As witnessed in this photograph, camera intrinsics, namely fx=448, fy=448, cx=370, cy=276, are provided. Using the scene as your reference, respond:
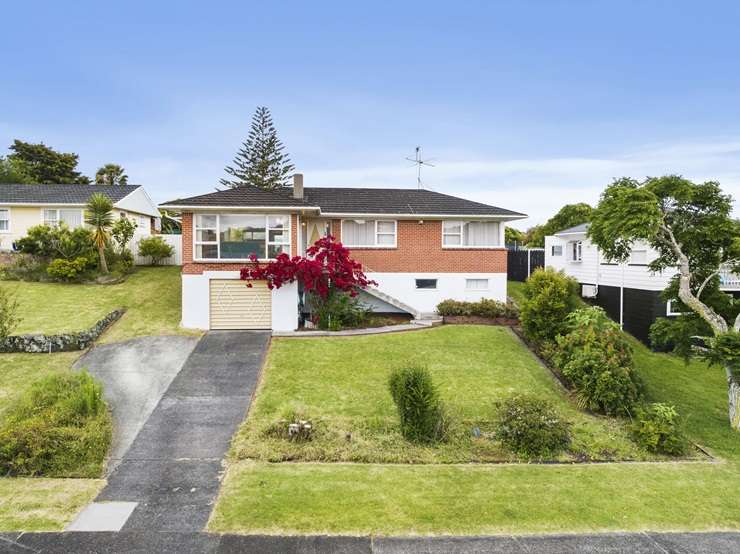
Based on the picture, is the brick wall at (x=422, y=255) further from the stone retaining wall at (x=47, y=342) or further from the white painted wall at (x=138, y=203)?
the white painted wall at (x=138, y=203)

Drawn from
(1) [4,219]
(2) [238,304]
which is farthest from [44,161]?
(2) [238,304]

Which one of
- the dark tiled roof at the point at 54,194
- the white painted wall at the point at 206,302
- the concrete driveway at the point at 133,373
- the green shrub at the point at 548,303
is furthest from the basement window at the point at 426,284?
the dark tiled roof at the point at 54,194

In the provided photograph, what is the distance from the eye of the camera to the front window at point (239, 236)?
57.8ft

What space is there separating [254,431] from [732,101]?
75.7 ft

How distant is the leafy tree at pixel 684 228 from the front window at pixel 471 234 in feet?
28.3

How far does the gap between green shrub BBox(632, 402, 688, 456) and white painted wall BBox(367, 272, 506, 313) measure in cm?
1085

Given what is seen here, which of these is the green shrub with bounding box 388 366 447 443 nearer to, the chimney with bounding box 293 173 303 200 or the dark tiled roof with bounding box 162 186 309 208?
the dark tiled roof with bounding box 162 186 309 208

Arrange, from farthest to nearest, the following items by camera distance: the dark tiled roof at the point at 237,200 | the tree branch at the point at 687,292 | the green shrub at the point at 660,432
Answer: the dark tiled roof at the point at 237,200 → the tree branch at the point at 687,292 → the green shrub at the point at 660,432

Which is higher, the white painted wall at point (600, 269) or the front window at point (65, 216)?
the front window at point (65, 216)

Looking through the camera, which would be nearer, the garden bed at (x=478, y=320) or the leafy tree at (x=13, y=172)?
the garden bed at (x=478, y=320)

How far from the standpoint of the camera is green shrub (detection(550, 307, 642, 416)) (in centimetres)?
1139

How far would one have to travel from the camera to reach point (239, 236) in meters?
17.7

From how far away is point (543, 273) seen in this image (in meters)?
15.1

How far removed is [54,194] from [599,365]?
1236 inches
